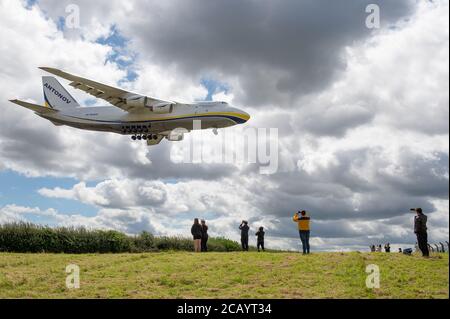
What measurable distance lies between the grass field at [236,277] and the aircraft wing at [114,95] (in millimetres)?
19875

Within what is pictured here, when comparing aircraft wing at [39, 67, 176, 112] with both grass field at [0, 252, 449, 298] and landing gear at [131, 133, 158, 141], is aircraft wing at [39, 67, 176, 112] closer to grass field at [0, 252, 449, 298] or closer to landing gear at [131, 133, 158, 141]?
landing gear at [131, 133, 158, 141]

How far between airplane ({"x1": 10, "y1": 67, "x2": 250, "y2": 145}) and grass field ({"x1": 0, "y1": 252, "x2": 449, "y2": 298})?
16962 millimetres

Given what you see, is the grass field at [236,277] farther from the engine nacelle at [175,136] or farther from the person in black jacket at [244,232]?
the engine nacelle at [175,136]

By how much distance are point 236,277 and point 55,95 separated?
140 feet

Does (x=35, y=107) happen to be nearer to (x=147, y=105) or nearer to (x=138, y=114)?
(x=138, y=114)

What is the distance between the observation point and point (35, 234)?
35.3m

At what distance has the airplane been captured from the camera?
1556 inches

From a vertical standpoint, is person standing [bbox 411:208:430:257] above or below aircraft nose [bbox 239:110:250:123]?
below

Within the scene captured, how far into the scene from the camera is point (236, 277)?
1944 centimetres

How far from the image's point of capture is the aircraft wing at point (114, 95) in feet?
136

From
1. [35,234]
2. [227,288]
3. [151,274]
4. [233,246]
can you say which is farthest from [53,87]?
[227,288]

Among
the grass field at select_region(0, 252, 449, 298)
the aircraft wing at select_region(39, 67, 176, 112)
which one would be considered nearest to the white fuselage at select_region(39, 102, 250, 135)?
the aircraft wing at select_region(39, 67, 176, 112)
